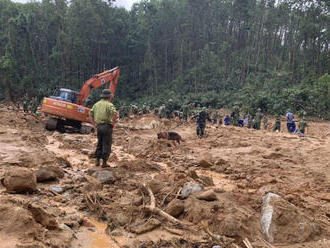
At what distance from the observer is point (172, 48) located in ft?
137

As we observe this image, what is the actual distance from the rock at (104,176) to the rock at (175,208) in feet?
4.76

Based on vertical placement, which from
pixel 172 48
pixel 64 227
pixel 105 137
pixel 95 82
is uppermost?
pixel 172 48

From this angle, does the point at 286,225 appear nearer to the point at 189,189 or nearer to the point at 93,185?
the point at 189,189

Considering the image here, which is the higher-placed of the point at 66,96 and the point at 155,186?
the point at 66,96

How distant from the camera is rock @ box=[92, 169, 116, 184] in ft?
16.6

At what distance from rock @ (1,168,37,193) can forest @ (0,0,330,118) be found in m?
22.4

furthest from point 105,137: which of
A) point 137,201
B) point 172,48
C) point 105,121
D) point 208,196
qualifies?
point 172,48

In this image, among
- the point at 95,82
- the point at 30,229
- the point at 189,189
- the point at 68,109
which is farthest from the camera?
the point at 95,82

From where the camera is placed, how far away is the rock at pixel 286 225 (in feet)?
11.2

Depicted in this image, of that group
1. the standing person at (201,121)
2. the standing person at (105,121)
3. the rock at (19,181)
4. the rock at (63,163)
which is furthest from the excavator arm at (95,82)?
the rock at (19,181)

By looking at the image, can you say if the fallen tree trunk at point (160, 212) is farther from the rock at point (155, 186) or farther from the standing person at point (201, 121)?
the standing person at point (201, 121)

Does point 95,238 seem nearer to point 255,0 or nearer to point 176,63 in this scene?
point 176,63

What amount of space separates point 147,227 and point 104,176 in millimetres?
1814

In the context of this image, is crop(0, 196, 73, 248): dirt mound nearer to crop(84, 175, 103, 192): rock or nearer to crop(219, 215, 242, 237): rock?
crop(84, 175, 103, 192): rock
